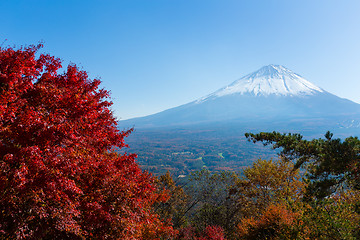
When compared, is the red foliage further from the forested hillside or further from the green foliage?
the green foliage

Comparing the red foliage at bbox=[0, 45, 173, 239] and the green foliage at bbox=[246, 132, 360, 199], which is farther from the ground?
the red foliage at bbox=[0, 45, 173, 239]

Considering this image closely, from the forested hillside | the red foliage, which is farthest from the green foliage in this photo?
the red foliage

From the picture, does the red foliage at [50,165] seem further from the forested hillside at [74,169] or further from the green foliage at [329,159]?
the green foliage at [329,159]

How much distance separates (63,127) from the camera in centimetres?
666

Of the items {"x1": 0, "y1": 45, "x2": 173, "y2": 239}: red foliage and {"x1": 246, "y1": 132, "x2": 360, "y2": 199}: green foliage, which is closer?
{"x1": 0, "y1": 45, "x2": 173, "y2": 239}: red foliage

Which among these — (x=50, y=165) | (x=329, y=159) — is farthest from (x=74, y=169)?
(x=329, y=159)

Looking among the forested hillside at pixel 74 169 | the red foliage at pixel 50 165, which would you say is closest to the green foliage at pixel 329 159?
the forested hillside at pixel 74 169

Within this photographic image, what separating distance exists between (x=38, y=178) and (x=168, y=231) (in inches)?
469

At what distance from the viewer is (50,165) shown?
6.01 m

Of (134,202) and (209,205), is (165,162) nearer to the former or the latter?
(209,205)

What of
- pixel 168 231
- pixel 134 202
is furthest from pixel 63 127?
pixel 168 231

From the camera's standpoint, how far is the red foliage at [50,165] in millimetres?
5586

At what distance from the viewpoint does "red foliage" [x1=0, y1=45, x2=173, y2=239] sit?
559 centimetres

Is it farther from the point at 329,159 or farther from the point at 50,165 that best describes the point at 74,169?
the point at 329,159
